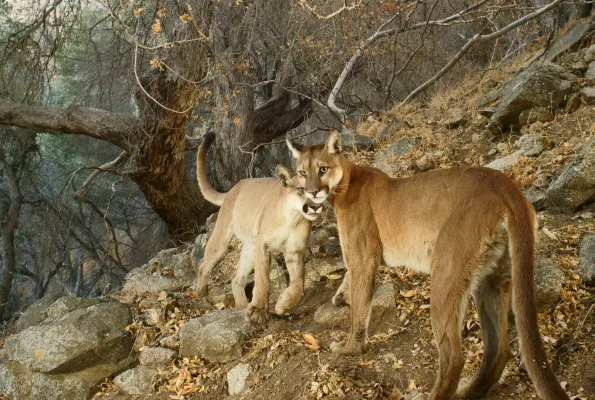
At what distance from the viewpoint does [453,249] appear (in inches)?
151

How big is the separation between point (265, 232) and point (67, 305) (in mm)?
3046

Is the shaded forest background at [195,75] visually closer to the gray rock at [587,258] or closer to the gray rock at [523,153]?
the gray rock at [523,153]

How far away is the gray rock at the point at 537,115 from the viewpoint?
Result: 27.5 feet

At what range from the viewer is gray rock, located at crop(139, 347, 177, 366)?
587 cm

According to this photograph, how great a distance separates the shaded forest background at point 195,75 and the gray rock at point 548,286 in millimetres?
2873

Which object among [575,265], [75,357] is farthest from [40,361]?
[575,265]

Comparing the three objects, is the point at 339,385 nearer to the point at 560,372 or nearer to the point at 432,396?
the point at 432,396

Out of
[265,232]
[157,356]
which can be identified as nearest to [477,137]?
[265,232]

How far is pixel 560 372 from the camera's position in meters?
4.09

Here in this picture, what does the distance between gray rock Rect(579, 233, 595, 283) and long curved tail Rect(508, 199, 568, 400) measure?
1.45 meters

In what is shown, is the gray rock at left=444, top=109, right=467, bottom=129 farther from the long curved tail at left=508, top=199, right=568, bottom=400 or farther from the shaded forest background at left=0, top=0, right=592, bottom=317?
the long curved tail at left=508, top=199, right=568, bottom=400

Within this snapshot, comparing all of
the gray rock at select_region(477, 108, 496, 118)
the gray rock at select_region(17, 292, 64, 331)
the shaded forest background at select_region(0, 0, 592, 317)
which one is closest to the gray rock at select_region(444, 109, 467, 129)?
the gray rock at select_region(477, 108, 496, 118)

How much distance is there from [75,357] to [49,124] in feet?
15.5

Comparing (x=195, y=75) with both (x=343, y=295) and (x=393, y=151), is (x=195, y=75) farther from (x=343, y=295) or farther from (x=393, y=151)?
(x=343, y=295)
